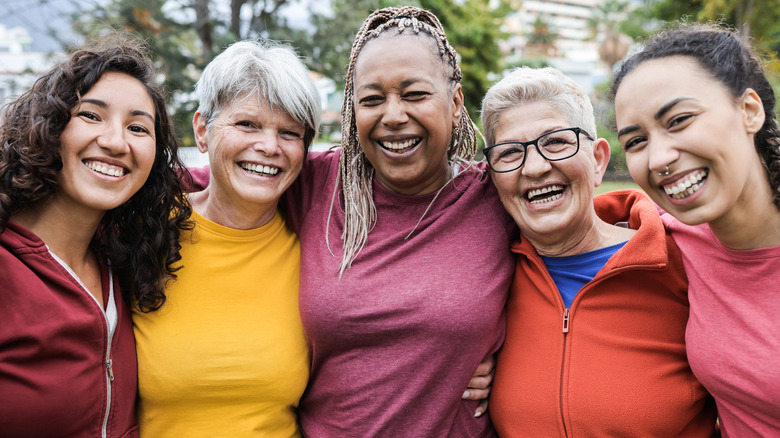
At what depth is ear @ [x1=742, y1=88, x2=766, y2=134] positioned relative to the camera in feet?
6.14

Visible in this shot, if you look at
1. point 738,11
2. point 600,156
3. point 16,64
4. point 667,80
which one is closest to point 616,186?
point 738,11

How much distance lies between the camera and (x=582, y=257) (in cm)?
240

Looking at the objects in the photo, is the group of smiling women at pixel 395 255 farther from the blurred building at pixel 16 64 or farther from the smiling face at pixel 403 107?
the blurred building at pixel 16 64

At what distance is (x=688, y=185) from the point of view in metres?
1.87

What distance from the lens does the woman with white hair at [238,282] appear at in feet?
7.60

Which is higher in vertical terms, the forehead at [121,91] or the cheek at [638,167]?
the forehead at [121,91]

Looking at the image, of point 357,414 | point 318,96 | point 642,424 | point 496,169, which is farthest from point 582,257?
point 318,96

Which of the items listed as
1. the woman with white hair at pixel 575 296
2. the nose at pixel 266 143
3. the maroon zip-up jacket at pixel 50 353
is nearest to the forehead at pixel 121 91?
the nose at pixel 266 143

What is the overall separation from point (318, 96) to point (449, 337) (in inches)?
53.2

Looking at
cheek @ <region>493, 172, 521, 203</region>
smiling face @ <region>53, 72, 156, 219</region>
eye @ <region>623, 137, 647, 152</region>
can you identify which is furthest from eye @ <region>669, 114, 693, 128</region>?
smiling face @ <region>53, 72, 156, 219</region>

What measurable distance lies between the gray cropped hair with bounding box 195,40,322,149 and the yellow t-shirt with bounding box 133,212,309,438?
624 mm

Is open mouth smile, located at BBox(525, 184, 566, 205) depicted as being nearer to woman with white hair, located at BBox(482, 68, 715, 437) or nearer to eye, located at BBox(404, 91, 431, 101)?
woman with white hair, located at BBox(482, 68, 715, 437)

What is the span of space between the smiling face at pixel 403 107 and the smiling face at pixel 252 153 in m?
0.38

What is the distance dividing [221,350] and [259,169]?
852 mm
